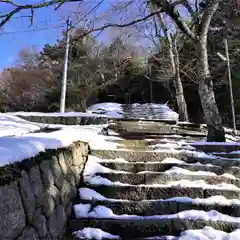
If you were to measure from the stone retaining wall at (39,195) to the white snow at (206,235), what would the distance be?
75cm

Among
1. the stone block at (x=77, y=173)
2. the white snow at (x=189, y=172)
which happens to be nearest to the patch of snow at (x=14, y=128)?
the stone block at (x=77, y=173)

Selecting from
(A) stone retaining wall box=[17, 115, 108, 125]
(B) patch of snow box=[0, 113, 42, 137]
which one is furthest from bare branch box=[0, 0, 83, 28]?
(A) stone retaining wall box=[17, 115, 108, 125]

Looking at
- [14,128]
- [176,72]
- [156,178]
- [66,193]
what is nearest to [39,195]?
[66,193]

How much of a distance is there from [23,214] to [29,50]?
719 inches

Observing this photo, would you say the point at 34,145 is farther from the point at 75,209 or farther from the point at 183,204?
the point at 183,204

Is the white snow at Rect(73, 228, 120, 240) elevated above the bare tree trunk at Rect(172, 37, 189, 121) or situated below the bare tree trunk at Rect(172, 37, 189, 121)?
below

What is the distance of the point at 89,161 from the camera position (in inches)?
131

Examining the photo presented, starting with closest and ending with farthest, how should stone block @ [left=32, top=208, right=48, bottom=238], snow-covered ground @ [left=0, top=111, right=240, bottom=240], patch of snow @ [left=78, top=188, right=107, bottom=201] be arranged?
stone block @ [left=32, top=208, right=48, bottom=238]
snow-covered ground @ [left=0, top=111, right=240, bottom=240]
patch of snow @ [left=78, top=188, right=107, bottom=201]

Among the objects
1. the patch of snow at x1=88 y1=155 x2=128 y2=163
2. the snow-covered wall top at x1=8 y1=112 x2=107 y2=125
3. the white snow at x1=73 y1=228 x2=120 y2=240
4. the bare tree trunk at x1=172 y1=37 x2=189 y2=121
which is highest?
the bare tree trunk at x1=172 y1=37 x2=189 y2=121

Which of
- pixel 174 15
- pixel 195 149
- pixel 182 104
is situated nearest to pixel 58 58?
pixel 182 104

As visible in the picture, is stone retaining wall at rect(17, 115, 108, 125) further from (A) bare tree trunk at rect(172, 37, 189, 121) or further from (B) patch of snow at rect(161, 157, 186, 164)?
(A) bare tree trunk at rect(172, 37, 189, 121)

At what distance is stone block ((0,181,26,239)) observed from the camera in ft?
5.11

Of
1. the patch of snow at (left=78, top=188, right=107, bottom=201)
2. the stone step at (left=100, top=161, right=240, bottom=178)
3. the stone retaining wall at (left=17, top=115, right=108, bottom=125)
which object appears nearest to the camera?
the patch of snow at (left=78, top=188, right=107, bottom=201)

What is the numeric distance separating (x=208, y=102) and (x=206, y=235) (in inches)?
104
